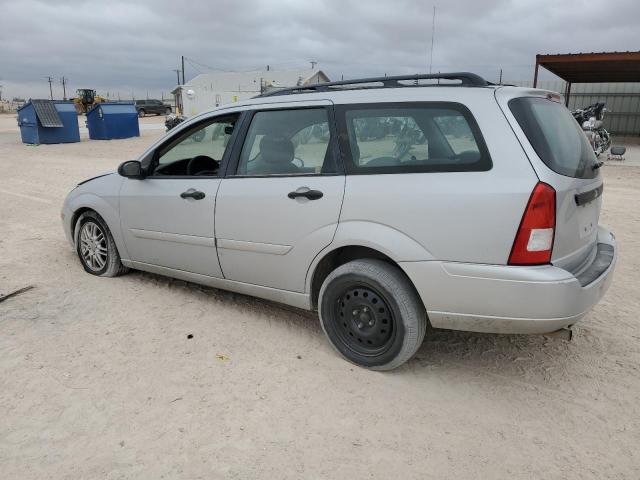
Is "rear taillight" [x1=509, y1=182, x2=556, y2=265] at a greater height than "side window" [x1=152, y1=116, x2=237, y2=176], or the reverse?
"side window" [x1=152, y1=116, x2=237, y2=176]

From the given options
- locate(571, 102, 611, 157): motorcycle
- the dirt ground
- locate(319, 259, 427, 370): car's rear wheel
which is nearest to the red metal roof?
locate(571, 102, 611, 157): motorcycle

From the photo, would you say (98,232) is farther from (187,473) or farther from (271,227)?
(187,473)

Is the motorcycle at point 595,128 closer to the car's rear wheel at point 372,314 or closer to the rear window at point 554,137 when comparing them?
the rear window at point 554,137

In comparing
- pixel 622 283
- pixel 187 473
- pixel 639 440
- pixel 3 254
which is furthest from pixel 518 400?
pixel 3 254

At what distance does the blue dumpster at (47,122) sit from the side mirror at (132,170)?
729 inches

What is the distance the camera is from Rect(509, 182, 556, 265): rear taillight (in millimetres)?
2551

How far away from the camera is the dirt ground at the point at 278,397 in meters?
2.41

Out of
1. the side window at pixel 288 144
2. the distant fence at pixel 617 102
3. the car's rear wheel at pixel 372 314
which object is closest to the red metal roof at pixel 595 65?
the distant fence at pixel 617 102

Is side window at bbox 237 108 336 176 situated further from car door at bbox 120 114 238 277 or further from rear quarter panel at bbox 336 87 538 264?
rear quarter panel at bbox 336 87 538 264

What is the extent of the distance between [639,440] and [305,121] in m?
2.66

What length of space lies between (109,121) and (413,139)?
22818mm

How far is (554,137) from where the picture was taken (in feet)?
9.27

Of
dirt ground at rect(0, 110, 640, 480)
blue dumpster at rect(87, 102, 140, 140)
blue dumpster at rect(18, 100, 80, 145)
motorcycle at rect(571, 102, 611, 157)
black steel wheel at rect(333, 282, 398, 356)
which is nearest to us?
dirt ground at rect(0, 110, 640, 480)

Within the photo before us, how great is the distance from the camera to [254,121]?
12.1 ft
